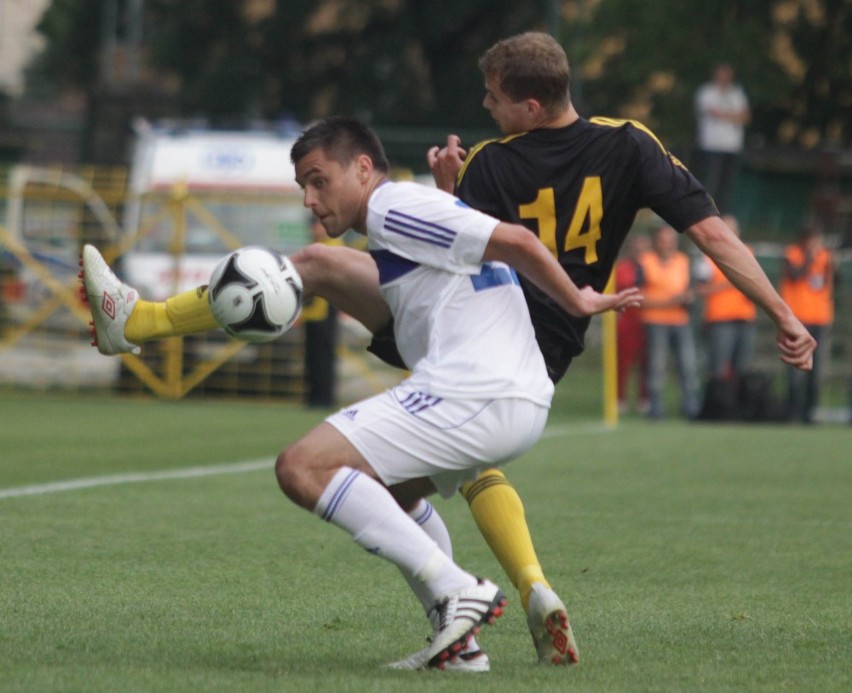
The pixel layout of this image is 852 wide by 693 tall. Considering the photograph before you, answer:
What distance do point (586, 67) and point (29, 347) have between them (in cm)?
1688

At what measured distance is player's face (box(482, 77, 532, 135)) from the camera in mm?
5488

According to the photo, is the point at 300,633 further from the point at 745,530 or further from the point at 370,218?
the point at 745,530

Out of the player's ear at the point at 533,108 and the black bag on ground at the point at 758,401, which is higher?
the player's ear at the point at 533,108

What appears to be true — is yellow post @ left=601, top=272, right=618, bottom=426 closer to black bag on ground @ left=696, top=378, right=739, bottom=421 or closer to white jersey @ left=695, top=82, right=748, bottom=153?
black bag on ground @ left=696, top=378, right=739, bottom=421

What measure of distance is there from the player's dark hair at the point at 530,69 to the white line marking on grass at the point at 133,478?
191 inches

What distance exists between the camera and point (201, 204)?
2005cm

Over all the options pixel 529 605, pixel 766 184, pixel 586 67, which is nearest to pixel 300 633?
pixel 529 605

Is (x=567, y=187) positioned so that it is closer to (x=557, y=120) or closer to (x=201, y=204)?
(x=557, y=120)

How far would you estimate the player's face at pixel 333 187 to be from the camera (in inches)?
199

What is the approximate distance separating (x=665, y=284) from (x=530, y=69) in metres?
13.1

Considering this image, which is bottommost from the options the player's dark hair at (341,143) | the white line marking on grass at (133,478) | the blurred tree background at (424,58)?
the white line marking on grass at (133,478)

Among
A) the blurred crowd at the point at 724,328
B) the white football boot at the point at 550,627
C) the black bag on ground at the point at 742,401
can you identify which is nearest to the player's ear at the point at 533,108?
the white football boot at the point at 550,627

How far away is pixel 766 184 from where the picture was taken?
27.2 metres

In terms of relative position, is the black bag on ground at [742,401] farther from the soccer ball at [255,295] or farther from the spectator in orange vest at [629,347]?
the soccer ball at [255,295]
